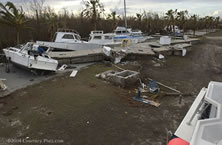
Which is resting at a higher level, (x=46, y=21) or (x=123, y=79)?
(x=46, y=21)

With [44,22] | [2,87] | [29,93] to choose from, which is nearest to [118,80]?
[29,93]

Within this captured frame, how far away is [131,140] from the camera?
10.0 feet

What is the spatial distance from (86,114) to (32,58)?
3.80 meters

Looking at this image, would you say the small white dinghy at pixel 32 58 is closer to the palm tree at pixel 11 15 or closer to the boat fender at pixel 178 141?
the palm tree at pixel 11 15

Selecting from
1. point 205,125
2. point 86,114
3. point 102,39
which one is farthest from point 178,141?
point 102,39

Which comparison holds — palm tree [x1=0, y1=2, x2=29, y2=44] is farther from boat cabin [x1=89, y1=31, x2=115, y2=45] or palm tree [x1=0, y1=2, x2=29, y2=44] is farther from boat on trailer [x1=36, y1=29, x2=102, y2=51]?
boat cabin [x1=89, y1=31, x2=115, y2=45]

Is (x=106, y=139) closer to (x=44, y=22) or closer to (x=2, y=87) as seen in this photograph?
(x=2, y=87)

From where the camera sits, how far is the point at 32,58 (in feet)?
20.2

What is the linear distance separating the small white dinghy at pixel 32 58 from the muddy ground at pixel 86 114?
78 cm

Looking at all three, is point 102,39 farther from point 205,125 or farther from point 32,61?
point 205,125

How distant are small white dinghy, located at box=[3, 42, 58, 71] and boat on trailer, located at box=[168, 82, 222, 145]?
588 centimetres

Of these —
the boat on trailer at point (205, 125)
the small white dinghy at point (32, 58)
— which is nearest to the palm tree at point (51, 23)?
the small white dinghy at point (32, 58)

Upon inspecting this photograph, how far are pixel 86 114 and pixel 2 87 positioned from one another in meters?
3.49

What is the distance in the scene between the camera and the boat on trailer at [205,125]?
150 centimetres
